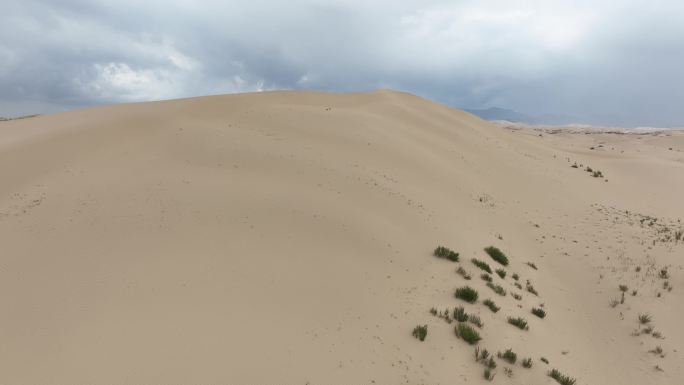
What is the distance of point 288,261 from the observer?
10008 millimetres

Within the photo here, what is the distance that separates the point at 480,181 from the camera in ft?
68.3

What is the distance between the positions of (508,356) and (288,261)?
588 centimetres

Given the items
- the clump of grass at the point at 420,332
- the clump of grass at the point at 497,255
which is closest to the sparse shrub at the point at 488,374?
the clump of grass at the point at 420,332

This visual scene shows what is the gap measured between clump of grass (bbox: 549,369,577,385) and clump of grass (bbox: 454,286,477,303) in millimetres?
2374

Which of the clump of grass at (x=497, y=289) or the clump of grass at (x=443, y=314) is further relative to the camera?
the clump of grass at (x=497, y=289)

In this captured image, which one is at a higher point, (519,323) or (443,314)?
(443,314)

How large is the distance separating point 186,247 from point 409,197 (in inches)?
360

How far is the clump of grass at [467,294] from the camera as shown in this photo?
32.1 feet

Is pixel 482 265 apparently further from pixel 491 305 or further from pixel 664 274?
pixel 664 274

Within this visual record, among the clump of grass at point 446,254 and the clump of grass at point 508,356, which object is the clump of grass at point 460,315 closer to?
the clump of grass at point 508,356

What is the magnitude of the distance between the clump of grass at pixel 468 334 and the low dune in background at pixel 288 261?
0.23m

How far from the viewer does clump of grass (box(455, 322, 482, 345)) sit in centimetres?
826

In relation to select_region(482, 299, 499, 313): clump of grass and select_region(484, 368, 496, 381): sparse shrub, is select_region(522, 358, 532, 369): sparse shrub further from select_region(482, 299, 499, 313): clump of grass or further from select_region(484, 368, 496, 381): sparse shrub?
select_region(482, 299, 499, 313): clump of grass

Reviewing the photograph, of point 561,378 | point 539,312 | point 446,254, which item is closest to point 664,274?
point 539,312
